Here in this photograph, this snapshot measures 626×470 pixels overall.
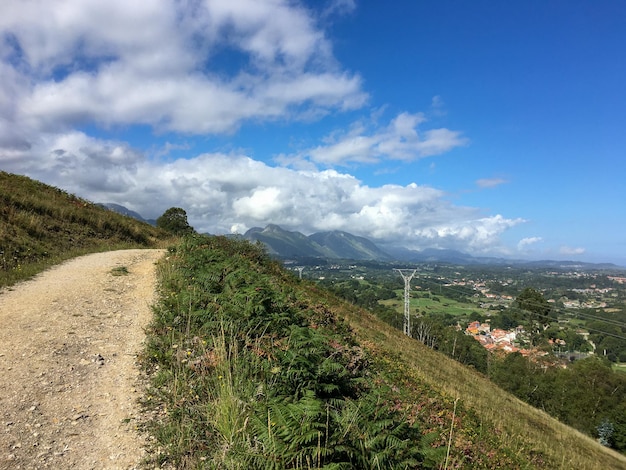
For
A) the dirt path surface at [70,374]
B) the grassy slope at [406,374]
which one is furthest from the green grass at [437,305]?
the dirt path surface at [70,374]

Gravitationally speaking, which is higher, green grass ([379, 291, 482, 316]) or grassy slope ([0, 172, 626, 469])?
grassy slope ([0, 172, 626, 469])

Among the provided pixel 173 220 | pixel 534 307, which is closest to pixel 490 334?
pixel 534 307

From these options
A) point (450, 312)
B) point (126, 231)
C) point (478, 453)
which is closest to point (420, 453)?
point (478, 453)

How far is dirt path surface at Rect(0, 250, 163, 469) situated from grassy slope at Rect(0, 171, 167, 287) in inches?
111

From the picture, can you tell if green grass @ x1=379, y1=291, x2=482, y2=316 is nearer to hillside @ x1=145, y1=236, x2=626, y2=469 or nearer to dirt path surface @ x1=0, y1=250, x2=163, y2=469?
hillside @ x1=145, y1=236, x2=626, y2=469

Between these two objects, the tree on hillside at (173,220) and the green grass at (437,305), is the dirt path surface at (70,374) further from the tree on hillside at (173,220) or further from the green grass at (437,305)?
the green grass at (437,305)

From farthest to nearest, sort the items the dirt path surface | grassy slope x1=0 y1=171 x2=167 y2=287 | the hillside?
grassy slope x1=0 y1=171 x2=167 y2=287 → the dirt path surface → the hillside

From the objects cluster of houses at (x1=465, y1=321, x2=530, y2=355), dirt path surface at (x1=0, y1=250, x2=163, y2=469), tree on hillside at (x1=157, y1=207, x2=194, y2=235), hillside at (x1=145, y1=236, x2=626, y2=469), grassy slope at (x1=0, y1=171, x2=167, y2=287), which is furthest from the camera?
cluster of houses at (x1=465, y1=321, x2=530, y2=355)

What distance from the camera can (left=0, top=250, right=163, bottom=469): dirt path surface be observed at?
4090 mm

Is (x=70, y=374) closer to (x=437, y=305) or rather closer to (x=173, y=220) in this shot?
(x=173, y=220)

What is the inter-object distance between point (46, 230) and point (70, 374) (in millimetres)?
13974

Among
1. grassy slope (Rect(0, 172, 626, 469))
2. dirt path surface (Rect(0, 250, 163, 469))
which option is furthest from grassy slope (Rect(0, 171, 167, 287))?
dirt path surface (Rect(0, 250, 163, 469))

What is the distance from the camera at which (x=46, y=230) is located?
54.7 ft

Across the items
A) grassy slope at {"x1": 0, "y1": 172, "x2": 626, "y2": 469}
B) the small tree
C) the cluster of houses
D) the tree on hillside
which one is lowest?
the cluster of houses
